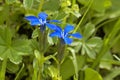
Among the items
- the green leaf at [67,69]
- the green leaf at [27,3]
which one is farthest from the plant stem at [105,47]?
the green leaf at [27,3]

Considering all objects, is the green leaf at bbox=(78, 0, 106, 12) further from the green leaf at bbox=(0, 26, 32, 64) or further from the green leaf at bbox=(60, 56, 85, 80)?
the green leaf at bbox=(0, 26, 32, 64)

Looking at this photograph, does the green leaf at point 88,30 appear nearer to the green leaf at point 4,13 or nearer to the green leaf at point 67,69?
the green leaf at point 67,69

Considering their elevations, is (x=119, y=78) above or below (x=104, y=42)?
below

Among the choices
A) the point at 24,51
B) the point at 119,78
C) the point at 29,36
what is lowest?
the point at 119,78

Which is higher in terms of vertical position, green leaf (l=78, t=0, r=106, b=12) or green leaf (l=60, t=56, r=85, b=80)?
green leaf (l=78, t=0, r=106, b=12)

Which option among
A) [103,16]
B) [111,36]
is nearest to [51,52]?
[111,36]

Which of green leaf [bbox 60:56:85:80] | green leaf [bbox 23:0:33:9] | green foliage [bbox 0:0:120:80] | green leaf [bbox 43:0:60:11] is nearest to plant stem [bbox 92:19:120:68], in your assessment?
green foliage [bbox 0:0:120:80]

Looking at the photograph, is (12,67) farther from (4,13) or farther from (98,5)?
(98,5)

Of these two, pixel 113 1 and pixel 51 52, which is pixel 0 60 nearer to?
pixel 51 52

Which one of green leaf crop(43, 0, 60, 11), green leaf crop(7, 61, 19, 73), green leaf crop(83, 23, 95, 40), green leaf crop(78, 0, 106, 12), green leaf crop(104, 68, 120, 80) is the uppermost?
green leaf crop(43, 0, 60, 11)

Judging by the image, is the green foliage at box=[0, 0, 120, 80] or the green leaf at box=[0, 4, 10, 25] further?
the green leaf at box=[0, 4, 10, 25]

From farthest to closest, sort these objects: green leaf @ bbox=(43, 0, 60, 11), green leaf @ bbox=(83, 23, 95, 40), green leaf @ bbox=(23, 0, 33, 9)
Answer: green leaf @ bbox=(83, 23, 95, 40) → green leaf @ bbox=(43, 0, 60, 11) → green leaf @ bbox=(23, 0, 33, 9)
